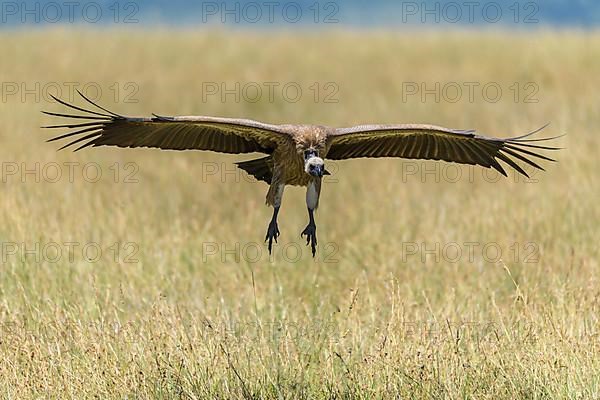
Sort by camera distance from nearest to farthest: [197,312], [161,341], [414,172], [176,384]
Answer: [176,384], [161,341], [197,312], [414,172]

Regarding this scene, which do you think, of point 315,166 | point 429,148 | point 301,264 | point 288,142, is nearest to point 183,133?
point 288,142

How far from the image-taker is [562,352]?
17.5 ft

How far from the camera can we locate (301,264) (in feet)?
24.7

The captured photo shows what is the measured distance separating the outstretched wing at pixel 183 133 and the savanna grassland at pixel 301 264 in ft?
3.35

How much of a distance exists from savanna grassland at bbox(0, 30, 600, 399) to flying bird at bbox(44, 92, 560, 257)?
0.83 m

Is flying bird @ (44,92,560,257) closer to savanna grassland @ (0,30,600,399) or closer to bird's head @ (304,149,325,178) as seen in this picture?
bird's head @ (304,149,325,178)

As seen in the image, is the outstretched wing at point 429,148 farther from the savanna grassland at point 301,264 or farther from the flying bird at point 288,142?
the savanna grassland at point 301,264

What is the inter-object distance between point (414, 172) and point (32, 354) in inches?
213

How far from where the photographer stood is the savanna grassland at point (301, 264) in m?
5.27

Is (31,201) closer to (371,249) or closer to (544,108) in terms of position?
(371,249)

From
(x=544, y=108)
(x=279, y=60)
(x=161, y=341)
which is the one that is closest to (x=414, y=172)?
(x=544, y=108)

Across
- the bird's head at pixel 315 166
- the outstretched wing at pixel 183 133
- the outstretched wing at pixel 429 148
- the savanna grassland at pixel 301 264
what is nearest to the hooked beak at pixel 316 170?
the bird's head at pixel 315 166

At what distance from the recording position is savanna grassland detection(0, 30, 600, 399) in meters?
5.27

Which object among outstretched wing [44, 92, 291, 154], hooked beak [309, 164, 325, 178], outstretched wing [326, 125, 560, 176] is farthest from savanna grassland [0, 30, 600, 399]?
hooked beak [309, 164, 325, 178]
